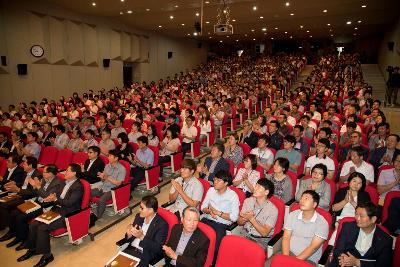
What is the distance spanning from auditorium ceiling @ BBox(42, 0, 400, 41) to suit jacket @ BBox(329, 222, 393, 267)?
8.28 metres

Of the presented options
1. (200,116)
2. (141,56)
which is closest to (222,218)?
(200,116)

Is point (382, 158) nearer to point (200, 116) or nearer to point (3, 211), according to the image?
point (200, 116)

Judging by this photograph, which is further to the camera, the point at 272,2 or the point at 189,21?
the point at 189,21

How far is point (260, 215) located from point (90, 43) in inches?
517

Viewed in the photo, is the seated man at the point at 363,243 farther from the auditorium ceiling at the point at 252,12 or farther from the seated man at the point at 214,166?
the auditorium ceiling at the point at 252,12

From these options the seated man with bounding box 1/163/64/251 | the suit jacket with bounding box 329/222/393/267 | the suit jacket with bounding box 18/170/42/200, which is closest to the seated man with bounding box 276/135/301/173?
the suit jacket with bounding box 329/222/393/267

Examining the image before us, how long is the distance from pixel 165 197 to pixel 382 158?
3653 mm

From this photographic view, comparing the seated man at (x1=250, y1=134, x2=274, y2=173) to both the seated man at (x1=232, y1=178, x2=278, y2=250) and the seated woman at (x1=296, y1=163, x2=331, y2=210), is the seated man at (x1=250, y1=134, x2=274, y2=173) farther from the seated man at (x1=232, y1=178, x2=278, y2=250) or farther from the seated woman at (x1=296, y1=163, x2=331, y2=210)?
the seated man at (x1=232, y1=178, x2=278, y2=250)

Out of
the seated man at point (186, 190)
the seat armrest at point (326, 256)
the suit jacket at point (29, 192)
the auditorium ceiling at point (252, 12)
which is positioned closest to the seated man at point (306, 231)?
the seat armrest at point (326, 256)

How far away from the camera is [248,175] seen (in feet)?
13.0

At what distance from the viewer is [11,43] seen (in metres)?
10.6

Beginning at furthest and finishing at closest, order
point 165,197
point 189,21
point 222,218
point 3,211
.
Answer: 1. point 189,21
2. point 165,197
3. point 3,211
4. point 222,218

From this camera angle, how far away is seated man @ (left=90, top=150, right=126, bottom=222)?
4.30 meters

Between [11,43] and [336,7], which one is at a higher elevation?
[336,7]
